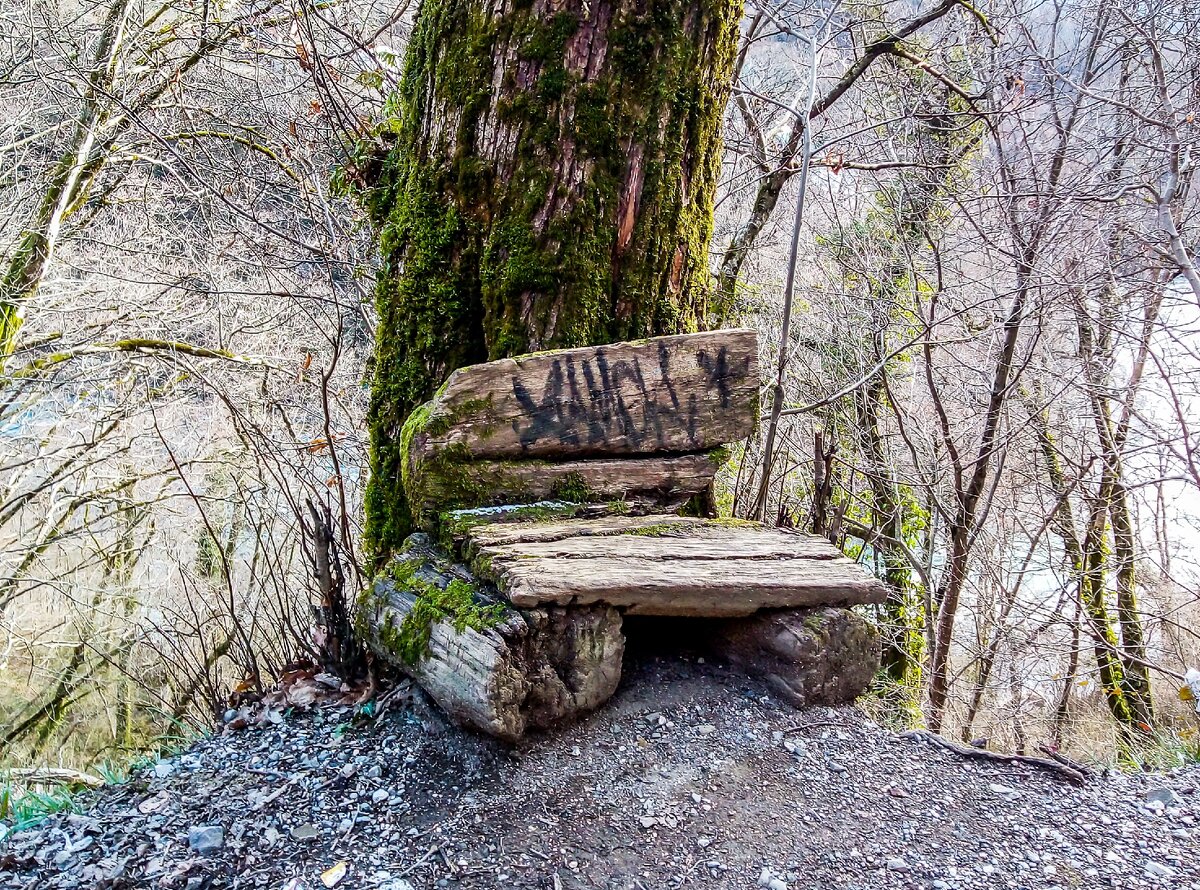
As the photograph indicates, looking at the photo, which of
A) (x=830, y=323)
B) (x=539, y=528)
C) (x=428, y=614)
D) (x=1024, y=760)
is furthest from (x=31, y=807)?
(x=830, y=323)

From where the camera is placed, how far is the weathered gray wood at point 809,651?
207 centimetres

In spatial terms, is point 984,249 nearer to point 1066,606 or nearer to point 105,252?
point 1066,606

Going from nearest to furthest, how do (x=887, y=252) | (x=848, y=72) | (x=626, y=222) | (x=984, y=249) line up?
(x=626, y=222) → (x=848, y=72) → (x=984, y=249) → (x=887, y=252)

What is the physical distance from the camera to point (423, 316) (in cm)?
A: 238

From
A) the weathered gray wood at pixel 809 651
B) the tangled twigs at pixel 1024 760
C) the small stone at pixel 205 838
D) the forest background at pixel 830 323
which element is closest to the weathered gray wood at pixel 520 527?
the weathered gray wood at pixel 809 651

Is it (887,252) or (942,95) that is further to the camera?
(887,252)

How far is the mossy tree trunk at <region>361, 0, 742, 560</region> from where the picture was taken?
2.20 meters

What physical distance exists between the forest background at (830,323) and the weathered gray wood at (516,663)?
199 cm

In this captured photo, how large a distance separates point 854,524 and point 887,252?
9.35 feet

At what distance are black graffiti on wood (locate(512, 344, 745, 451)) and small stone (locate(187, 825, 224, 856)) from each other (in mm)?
1236

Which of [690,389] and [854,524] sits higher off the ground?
[690,389]

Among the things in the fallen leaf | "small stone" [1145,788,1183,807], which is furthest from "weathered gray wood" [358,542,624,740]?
"small stone" [1145,788,1183,807]

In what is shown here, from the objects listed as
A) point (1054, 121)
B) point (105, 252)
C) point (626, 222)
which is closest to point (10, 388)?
point (105, 252)

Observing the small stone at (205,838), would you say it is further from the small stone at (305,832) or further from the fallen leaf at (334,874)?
the fallen leaf at (334,874)
